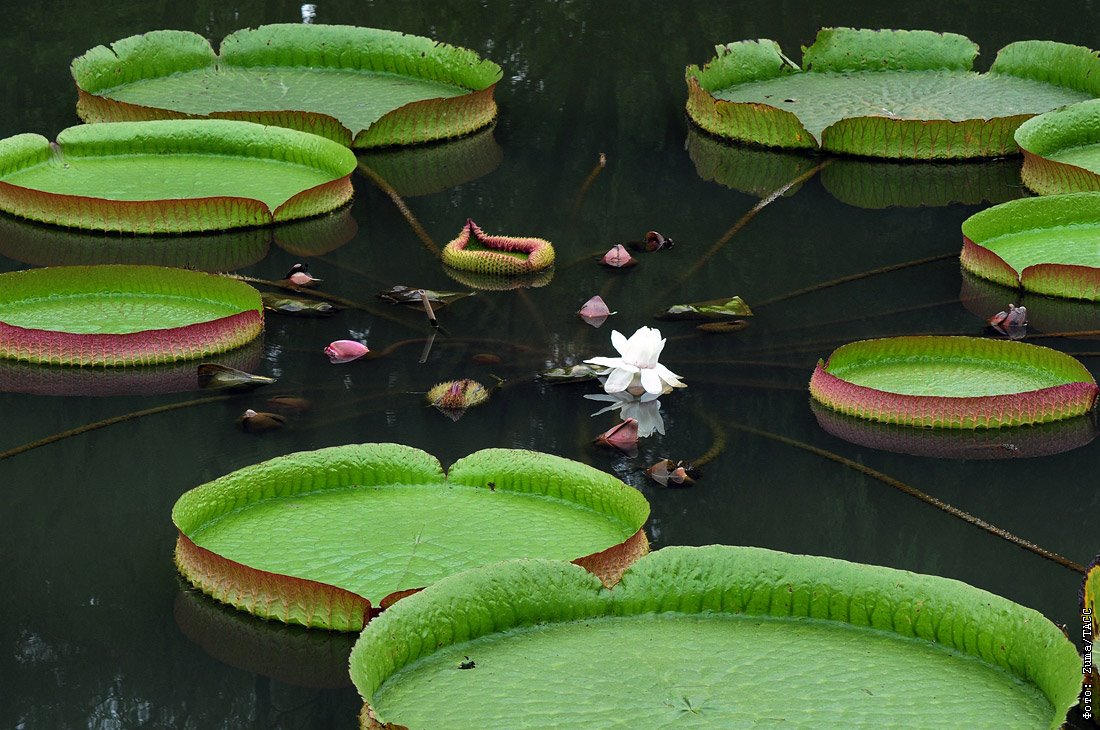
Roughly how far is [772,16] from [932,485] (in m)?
5.18

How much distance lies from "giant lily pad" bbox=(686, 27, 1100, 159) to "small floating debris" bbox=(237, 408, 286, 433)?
3053mm

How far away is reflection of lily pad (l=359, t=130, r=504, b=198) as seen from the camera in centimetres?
593

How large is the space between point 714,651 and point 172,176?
145 inches

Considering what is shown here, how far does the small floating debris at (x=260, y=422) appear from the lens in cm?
381

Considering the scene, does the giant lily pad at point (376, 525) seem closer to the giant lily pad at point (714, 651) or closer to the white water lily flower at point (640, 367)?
the giant lily pad at point (714, 651)

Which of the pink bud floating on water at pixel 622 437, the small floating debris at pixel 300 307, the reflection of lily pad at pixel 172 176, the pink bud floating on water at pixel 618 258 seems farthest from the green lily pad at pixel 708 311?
the reflection of lily pad at pixel 172 176

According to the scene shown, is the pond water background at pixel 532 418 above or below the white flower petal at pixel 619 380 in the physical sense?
below

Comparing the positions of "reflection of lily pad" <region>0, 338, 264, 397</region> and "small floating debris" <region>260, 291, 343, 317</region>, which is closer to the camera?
"reflection of lily pad" <region>0, 338, 264, 397</region>

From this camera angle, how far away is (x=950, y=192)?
590 centimetres

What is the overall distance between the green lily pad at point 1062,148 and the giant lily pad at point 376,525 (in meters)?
3.05

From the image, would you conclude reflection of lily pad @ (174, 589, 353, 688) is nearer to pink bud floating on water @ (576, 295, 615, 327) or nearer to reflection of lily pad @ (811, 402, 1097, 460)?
reflection of lily pad @ (811, 402, 1097, 460)

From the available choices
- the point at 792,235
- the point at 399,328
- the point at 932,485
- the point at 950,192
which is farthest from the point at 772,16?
the point at 932,485

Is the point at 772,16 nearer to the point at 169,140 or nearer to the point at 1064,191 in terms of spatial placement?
the point at 1064,191

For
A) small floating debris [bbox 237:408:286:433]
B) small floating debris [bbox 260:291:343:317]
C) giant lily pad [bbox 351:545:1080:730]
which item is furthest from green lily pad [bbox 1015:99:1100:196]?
giant lily pad [bbox 351:545:1080:730]
